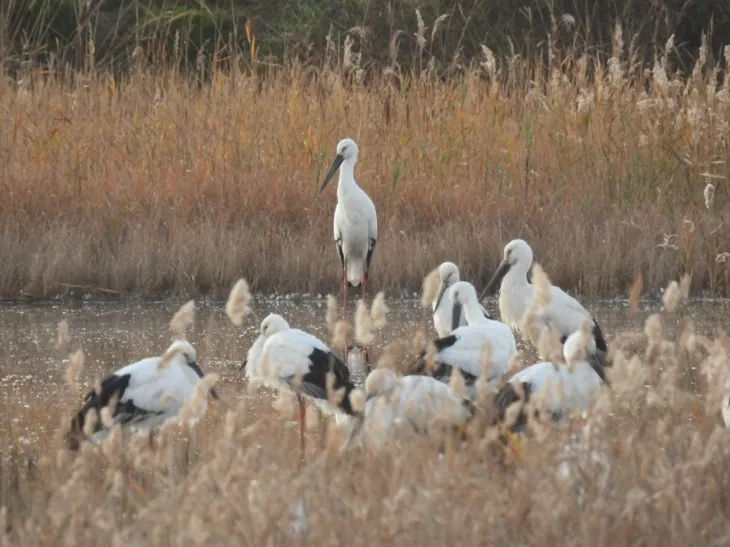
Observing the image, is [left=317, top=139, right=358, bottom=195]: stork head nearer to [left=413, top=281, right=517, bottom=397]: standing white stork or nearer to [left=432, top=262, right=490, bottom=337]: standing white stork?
[left=432, top=262, right=490, bottom=337]: standing white stork

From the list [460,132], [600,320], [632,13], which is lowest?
[600,320]

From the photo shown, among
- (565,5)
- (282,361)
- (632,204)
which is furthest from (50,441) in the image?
(565,5)

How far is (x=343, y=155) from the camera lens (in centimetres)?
858

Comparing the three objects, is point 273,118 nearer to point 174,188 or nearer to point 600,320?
point 174,188

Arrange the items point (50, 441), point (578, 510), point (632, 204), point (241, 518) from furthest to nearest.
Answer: point (632, 204) < point (50, 441) < point (578, 510) < point (241, 518)

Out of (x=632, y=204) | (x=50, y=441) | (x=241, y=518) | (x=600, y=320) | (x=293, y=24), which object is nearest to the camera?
(x=241, y=518)

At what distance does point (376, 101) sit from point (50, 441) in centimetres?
558

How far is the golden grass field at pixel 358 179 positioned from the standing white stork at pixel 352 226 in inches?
6.4

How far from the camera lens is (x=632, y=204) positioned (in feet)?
28.8

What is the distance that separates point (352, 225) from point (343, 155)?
643 millimetres

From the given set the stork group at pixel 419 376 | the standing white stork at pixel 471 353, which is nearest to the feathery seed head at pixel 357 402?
the stork group at pixel 419 376

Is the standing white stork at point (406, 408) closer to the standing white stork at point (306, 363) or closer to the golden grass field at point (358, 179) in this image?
the standing white stork at point (306, 363)

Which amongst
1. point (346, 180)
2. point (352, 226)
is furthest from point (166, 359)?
point (346, 180)

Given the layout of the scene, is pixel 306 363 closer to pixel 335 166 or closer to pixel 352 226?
pixel 352 226
